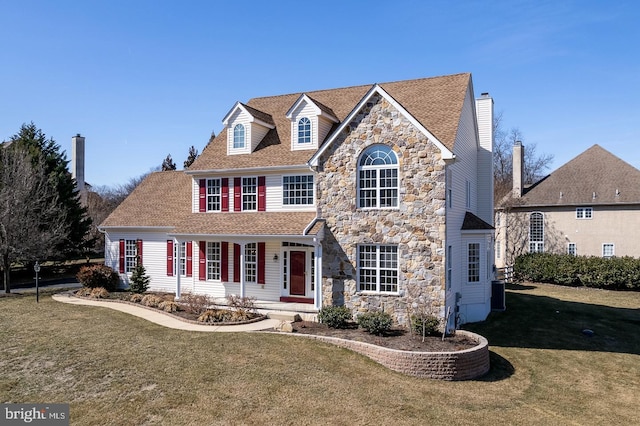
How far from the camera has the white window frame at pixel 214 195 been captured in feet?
70.7

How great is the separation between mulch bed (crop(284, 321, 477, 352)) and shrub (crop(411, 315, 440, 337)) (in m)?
0.23

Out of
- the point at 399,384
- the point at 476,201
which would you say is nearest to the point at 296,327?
the point at 399,384

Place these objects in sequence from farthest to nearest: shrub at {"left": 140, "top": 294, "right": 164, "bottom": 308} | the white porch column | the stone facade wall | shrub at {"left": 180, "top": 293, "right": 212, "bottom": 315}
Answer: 1. shrub at {"left": 140, "top": 294, "right": 164, "bottom": 308}
2. shrub at {"left": 180, "top": 293, "right": 212, "bottom": 315}
3. the white porch column
4. the stone facade wall

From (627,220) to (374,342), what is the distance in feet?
86.8

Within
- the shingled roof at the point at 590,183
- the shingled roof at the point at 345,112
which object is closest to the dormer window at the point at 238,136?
the shingled roof at the point at 345,112

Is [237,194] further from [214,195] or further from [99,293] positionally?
[99,293]

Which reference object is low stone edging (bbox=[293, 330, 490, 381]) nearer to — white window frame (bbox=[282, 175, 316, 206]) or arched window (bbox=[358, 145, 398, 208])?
arched window (bbox=[358, 145, 398, 208])

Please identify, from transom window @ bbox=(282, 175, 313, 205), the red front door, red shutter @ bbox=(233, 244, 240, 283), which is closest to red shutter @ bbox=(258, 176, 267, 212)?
transom window @ bbox=(282, 175, 313, 205)

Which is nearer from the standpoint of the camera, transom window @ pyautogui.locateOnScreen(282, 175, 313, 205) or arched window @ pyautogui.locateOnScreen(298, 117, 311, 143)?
transom window @ pyautogui.locateOnScreen(282, 175, 313, 205)

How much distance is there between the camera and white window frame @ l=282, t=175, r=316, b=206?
1936 cm

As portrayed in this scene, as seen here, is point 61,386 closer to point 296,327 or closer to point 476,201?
point 296,327

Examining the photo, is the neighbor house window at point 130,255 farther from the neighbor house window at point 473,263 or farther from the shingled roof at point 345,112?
the neighbor house window at point 473,263

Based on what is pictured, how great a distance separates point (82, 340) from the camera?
45.9 feet

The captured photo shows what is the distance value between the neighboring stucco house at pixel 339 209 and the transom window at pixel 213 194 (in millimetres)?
56
